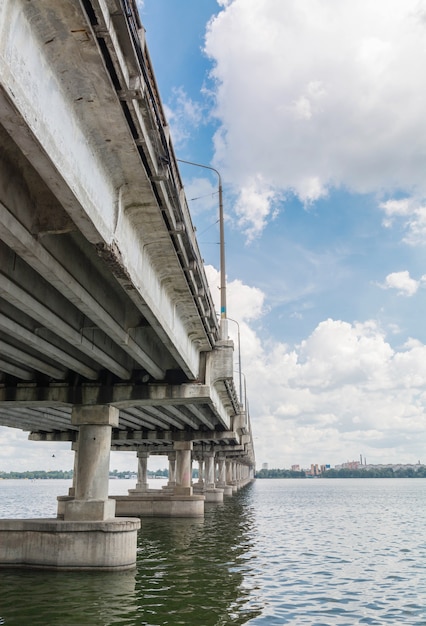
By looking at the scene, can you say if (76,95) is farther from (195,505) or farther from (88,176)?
(195,505)

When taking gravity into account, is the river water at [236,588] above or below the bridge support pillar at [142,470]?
below

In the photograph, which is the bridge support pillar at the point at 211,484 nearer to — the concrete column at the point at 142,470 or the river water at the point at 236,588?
the concrete column at the point at 142,470

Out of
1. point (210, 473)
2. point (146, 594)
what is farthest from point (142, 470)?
point (146, 594)

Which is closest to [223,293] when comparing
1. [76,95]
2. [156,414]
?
[156,414]

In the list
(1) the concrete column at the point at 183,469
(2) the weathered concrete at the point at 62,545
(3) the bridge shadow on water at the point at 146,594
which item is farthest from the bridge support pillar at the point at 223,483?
(2) the weathered concrete at the point at 62,545

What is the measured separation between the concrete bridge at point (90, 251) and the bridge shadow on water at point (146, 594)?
1558 millimetres

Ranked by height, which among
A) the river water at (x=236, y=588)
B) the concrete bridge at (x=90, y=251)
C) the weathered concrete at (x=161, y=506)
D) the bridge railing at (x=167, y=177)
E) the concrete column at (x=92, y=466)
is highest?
the bridge railing at (x=167, y=177)

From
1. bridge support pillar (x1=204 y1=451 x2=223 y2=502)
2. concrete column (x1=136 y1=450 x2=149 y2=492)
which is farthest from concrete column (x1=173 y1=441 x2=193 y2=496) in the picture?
concrete column (x1=136 y1=450 x2=149 y2=492)

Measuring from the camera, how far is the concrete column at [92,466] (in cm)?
1947

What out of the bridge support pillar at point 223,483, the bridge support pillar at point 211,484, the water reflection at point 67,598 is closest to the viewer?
the water reflection at point 67,598

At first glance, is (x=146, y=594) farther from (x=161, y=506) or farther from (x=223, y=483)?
(x=223, y=483)

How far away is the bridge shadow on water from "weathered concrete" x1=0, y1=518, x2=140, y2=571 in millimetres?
494

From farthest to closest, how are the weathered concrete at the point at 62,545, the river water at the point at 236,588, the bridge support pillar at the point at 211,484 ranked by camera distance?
the bridge support pillar at the point at 211,484 < the weathered concrete at the point at 62,545 < the river water at the point at 236,588

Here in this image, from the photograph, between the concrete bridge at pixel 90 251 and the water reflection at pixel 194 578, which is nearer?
the concrete bridge at pixel 90 251
